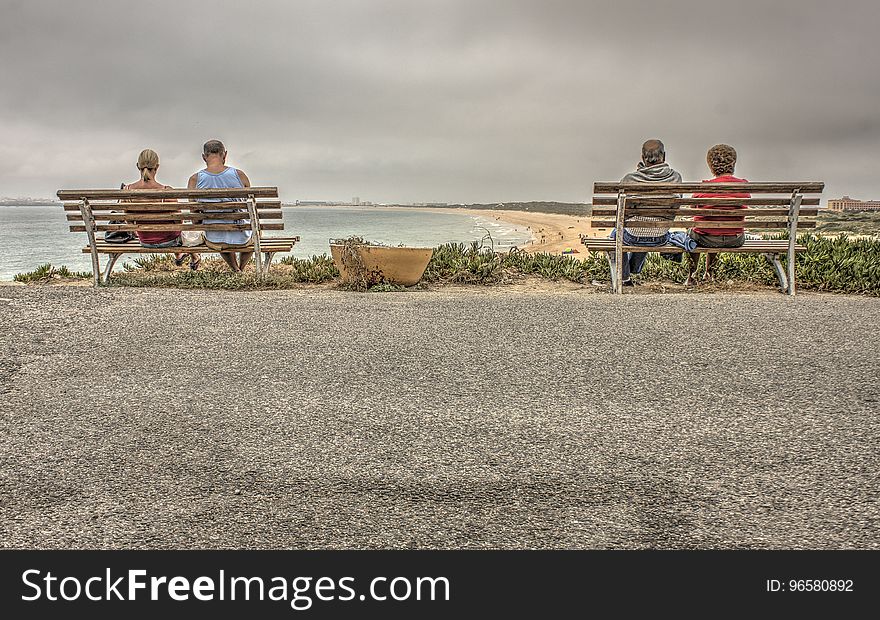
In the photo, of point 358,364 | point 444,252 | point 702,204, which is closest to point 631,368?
point 358,364

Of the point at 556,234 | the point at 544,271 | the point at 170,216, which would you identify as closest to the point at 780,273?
the point at 544,271

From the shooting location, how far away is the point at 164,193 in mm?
9180

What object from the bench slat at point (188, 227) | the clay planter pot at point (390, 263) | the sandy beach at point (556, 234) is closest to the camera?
the clay planter pot at point (390, 263)

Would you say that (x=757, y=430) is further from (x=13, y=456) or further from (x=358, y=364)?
(x=13, y=456)

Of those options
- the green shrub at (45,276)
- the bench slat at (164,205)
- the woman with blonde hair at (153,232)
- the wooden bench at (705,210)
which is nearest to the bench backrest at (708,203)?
the wooden bench at (705,210)

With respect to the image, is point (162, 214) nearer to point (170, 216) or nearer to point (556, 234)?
point (170, 216)

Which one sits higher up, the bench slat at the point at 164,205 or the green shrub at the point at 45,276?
the bench slat at the point at 164,205

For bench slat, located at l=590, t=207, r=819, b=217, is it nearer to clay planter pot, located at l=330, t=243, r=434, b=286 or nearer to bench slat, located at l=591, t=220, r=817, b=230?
bench slat, located at l=591, t=220, r=817, b=230

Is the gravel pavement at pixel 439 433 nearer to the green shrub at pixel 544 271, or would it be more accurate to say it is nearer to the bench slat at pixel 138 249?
the green shrub at pixel 544 271

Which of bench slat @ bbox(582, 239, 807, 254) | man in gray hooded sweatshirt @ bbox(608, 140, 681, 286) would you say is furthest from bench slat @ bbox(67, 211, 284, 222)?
man in gray hooded sweatshirt @ bbox(608, 140, 681, 286)

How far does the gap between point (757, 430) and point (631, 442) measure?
67 cm

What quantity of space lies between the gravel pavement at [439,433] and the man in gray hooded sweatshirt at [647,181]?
2486mm

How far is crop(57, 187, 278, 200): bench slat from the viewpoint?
8.94 metres

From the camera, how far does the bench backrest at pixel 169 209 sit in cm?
908
